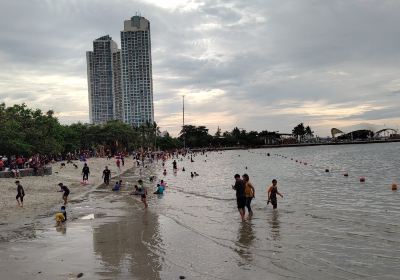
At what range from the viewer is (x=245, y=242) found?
1224 centimetres

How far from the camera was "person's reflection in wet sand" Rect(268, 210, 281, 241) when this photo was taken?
511 inches

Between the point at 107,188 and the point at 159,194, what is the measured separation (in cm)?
597

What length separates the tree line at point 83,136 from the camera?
3966cm

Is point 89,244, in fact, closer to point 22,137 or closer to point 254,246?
point 254,246

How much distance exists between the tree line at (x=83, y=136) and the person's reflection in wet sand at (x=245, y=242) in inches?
1132

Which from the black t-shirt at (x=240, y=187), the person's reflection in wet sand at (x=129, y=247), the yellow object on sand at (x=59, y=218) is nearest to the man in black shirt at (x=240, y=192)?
the black t-shirt at (x=240, y=187)

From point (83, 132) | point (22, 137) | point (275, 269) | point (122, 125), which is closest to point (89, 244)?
point (275, 269)

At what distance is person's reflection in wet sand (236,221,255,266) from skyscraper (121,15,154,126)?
156051mm

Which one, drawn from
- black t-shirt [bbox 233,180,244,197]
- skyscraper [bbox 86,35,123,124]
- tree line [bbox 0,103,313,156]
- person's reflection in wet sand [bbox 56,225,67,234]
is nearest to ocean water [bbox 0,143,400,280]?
person's reflection in wet sand [bbox 56,225,67,234]

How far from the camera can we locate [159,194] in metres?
25.5

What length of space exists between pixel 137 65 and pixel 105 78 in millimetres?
18490

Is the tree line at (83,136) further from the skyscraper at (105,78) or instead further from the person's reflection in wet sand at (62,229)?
the skyscraper at (105,78)

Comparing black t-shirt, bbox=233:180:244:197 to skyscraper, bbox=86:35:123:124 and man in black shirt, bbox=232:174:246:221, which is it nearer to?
man in black shirt, bbox=232:174:246:221

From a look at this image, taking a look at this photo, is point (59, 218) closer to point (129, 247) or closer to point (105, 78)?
point (129, 247)
